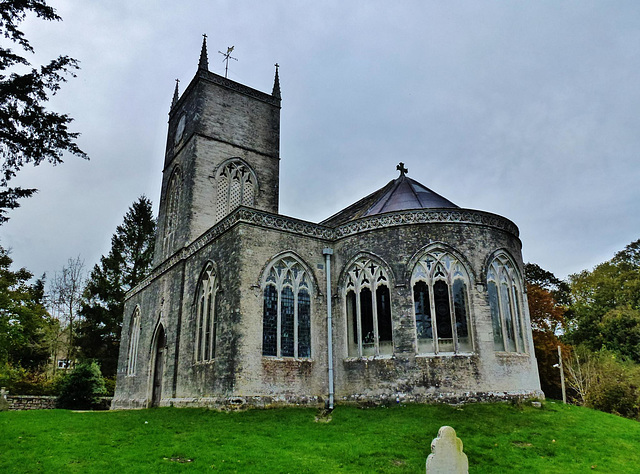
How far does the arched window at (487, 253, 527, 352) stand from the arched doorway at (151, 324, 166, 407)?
14.7m

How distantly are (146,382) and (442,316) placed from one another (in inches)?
576

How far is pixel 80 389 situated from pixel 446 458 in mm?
26132

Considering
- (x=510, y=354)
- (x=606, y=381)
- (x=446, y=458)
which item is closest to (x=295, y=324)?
(x=510, y=354)

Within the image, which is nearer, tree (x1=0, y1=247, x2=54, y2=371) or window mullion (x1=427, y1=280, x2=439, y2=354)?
window mullion (x1=427, y1=280, x2=439, y2=354)

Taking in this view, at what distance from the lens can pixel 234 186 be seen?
25.4 m

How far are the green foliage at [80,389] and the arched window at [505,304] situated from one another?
22494 millimetres

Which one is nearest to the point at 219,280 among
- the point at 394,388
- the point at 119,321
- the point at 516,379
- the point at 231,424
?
the point at 231,424

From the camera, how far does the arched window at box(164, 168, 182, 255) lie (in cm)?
2572

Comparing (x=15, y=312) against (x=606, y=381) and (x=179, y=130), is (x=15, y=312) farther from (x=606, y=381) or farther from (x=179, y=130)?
(x=606, y=381)

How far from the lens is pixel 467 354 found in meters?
16.2

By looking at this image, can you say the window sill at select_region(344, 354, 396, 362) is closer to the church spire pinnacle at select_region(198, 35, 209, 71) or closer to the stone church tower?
the stone church tower

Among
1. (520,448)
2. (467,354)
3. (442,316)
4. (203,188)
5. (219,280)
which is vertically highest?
(203,188)

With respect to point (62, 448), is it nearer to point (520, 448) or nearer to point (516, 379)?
point (520, 448)

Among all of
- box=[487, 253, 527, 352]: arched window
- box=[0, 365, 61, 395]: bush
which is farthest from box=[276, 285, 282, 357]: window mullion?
box=[0, 365, 61, 395]: bush
